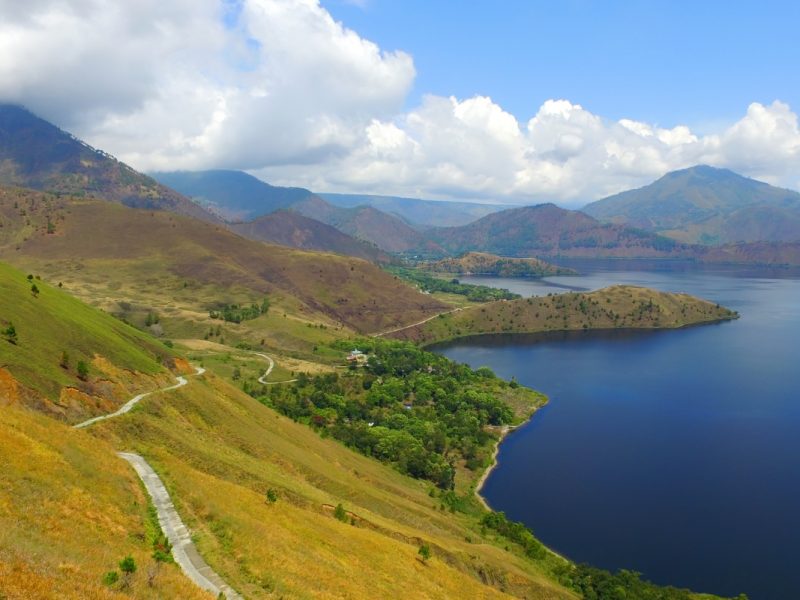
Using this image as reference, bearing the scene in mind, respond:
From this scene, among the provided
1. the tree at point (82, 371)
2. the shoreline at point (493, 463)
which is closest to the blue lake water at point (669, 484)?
the shoreline at point (493, 463)

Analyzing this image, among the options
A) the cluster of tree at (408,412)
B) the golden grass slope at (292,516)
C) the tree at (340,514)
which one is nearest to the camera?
the golden grass slope at (292,516)

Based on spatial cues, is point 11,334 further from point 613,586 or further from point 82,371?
point 613,586

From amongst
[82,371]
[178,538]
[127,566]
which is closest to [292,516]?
[178,538]

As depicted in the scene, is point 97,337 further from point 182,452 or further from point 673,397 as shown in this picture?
point 673,397

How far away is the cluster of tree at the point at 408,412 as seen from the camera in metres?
118

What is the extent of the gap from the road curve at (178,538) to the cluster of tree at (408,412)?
2906 inches

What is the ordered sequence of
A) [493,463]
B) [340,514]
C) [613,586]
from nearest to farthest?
[340,514] < [613,586] < [493,463]

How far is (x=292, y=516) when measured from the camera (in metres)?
47.1

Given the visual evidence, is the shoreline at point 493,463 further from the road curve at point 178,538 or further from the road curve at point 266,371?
the road curve at point 178,538

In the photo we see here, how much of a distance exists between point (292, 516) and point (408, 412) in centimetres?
10677

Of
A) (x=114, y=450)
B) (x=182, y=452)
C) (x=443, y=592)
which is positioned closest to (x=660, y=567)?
(x=443, y=592)

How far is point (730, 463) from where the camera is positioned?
124 m

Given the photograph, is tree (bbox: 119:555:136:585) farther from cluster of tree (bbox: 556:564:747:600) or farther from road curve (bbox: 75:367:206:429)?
cluster of tree (bbox: 556:564:747:600)

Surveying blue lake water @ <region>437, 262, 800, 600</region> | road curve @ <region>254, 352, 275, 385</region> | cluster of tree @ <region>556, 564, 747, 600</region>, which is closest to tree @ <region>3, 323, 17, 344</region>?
cluster of tree @ <region>556, 564, 747, 600</region>
